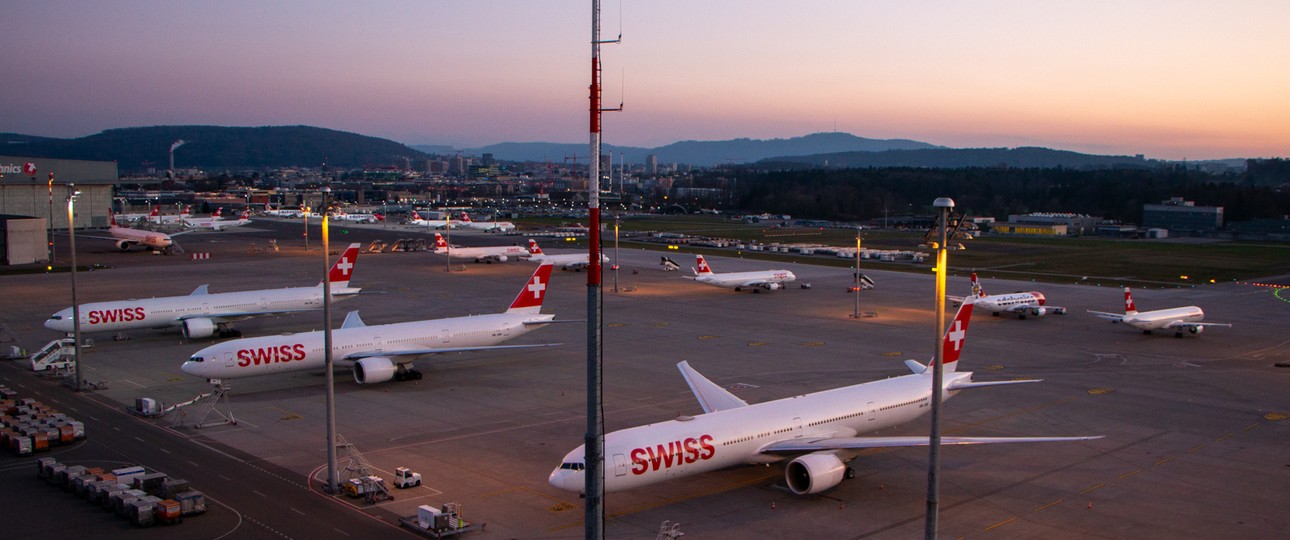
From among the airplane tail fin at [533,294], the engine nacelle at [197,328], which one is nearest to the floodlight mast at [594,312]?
the airplane tail fin at [533,294]

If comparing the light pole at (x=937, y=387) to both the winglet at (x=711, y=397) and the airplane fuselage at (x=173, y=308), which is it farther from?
the airplane fuselage at (x=173, y=308)

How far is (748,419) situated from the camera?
3288cm

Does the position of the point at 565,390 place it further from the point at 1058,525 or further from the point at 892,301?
the point at 892,301

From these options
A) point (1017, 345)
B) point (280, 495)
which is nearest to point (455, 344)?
point (280, 495)

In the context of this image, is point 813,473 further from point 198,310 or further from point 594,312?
point 198,310

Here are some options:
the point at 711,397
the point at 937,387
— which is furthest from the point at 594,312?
the point at 711,397

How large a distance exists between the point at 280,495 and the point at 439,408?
1342 centimetres

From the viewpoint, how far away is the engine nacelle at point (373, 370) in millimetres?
49031

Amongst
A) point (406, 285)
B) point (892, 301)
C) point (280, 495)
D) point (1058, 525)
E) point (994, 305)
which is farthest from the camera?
point (406, 285)

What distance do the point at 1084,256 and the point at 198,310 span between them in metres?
121

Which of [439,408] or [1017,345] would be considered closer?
[439,408]

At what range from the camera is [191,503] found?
30188 millimetres

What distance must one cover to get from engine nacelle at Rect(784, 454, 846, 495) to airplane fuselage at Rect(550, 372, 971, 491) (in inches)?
44.0

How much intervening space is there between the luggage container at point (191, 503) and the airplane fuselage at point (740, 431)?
11837 millimetres
